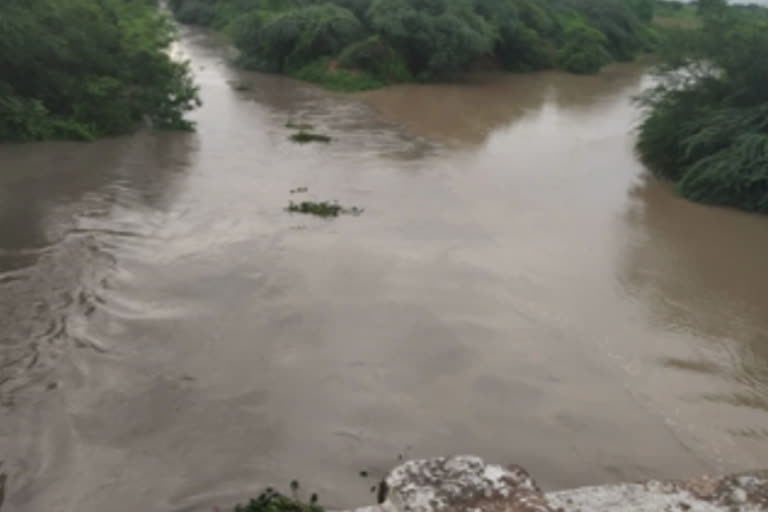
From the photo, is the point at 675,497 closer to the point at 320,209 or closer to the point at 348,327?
the point at 348,327

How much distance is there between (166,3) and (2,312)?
4763cm

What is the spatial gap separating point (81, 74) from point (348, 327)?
10.0 metres

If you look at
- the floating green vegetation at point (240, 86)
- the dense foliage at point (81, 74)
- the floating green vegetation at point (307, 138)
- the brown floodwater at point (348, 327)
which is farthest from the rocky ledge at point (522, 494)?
the floating green vegetation at point (240, 86)

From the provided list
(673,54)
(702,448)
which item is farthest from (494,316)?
(673,54)

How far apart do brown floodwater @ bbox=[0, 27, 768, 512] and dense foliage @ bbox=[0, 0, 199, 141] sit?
2.20 feet

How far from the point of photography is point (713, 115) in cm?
1387

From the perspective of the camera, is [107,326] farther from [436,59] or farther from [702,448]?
[436,59]

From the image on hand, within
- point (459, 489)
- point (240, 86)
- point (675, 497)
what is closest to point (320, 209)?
point (459, 489)

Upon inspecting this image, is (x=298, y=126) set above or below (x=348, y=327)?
above

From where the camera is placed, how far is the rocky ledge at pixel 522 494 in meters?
2.95

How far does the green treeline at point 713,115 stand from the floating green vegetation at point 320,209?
20.7 ft

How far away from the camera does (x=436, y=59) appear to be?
25594 mm

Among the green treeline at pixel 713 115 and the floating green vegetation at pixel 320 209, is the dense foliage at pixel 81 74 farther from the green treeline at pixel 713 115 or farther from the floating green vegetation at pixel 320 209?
the green treeline at pixel 713 115

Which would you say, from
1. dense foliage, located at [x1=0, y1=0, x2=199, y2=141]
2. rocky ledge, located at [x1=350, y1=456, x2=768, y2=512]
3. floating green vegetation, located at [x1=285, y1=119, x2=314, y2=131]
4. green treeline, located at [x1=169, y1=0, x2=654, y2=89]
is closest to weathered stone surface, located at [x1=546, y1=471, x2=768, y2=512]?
rocky ledge, located at [x1=350, y1=456, x2=768, y2=512]
